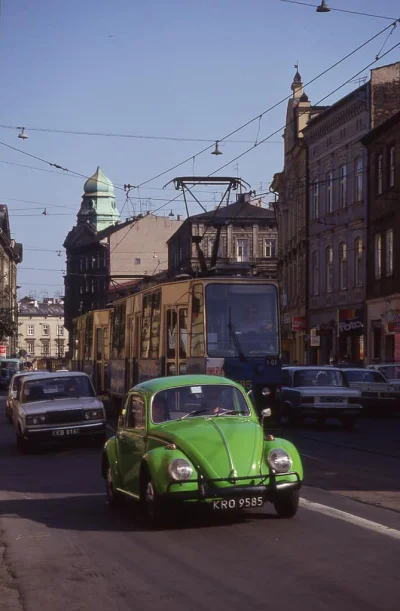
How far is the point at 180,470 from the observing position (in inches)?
425

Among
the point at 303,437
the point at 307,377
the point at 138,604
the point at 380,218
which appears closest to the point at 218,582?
the point at 138,604

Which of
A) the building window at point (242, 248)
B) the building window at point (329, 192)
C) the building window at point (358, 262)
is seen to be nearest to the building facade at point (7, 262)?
the building window at point (242, 248)

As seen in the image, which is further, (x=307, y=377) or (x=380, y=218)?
(x=380, y=218)

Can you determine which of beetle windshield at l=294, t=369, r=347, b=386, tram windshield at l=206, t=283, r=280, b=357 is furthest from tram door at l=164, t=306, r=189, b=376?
beetle windshield at l=294, t=369, r=347, b=386

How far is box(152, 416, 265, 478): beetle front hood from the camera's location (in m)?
10.9

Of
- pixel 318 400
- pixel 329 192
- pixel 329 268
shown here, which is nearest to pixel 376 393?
pixel 318 400

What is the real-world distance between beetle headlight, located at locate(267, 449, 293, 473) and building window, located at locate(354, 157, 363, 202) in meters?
41.7

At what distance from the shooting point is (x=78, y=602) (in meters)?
7.81

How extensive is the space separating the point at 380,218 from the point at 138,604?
4258 cm

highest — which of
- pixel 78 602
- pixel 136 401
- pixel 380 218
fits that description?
pixel 380 218

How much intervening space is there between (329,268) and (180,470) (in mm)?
46917

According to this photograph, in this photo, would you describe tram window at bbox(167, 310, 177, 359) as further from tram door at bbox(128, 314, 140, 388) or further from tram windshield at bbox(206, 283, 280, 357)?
tram door at bbox(128, 314, 140, 388)

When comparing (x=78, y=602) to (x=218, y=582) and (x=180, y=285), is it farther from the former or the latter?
(x=180, y=285)

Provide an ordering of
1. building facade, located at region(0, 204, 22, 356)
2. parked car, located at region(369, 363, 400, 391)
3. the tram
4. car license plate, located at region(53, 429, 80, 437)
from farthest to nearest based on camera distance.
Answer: building facade, located at region(0, 204, 22, 356), parked car, located at region(369, 363, 400, 391), the tram, car license plate, located at region(53, 429, 80, 437)
